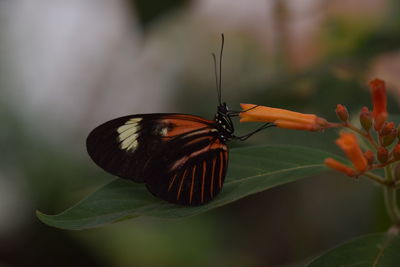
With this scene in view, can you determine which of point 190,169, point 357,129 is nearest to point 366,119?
point 357,129

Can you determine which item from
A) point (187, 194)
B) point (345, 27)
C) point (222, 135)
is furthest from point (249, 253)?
point (187, 194)

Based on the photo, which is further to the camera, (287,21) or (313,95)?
(287,21)

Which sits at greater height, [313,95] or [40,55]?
[40,55]

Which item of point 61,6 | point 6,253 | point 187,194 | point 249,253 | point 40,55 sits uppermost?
point 61,6

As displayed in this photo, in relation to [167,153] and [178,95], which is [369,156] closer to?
[167,153]

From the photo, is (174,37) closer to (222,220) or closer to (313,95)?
(222,220)

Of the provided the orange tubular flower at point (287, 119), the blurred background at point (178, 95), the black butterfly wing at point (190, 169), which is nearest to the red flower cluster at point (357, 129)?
the orange tubular flower at point (287, 119)

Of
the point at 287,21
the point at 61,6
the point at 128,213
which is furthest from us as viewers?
the point at 61,6
